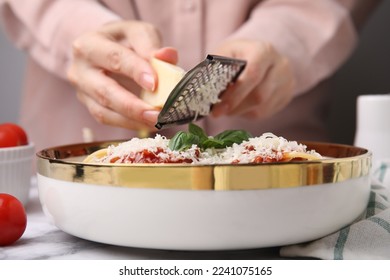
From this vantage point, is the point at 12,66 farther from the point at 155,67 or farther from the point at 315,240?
the point at 315,240

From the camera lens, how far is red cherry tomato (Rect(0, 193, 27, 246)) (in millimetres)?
526

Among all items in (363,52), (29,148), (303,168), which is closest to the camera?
(303,168)

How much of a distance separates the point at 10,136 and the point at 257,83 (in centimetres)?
42

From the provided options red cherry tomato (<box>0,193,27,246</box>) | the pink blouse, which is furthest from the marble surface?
A: the pink blouse

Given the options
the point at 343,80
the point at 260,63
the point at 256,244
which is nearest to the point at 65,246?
the point at 256,244

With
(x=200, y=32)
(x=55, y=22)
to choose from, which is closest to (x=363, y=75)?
(x=200, y=32)

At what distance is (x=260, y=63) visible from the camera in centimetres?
93

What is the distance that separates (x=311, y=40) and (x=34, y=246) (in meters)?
0.78

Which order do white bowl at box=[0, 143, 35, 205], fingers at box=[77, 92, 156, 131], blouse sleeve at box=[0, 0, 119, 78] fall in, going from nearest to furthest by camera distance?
1. white bowl at box=[0, 143, 35, 205]
2. fingers at box=[77, 92, 156, 131]
3. blouse sleeve at box=[0, 0, 119, 78]

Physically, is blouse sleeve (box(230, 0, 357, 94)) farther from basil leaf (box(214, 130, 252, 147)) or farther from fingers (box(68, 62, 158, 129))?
basil leaf (box(214, 130, 252, 147))

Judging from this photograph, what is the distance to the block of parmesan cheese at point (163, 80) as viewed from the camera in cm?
67

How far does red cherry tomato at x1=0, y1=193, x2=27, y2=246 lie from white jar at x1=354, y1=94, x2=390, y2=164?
1.73 feet

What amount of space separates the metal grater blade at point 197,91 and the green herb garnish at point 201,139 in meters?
0.03

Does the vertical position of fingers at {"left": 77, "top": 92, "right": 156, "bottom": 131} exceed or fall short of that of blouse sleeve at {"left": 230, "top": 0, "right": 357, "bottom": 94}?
it falls short
